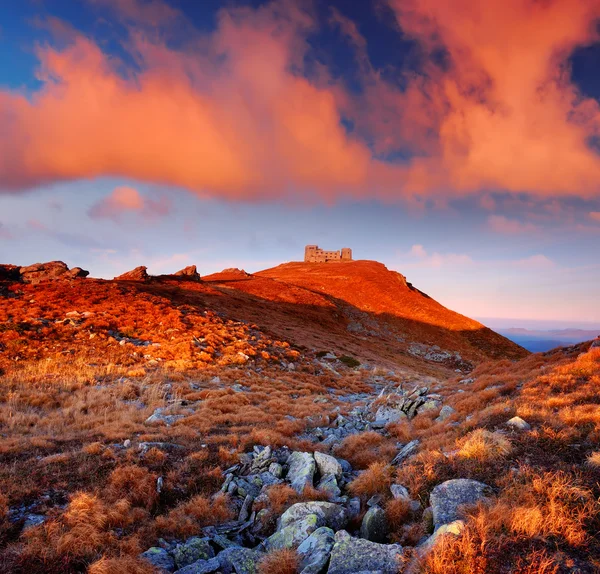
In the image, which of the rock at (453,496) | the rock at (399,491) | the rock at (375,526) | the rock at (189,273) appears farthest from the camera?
the rock at (189,273)

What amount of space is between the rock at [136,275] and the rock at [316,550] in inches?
1859

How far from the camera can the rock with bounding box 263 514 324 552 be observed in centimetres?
597

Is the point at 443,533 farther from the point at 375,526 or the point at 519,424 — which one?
the point at 519,424

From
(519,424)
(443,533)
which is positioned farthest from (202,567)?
(519,424)

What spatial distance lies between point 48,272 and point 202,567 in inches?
1647

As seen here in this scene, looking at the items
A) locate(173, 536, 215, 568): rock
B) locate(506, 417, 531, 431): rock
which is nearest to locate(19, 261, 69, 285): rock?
locate(173, 536, 215, 568): rock

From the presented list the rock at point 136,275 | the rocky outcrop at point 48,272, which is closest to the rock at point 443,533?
the rocky outcrop at point 48,272

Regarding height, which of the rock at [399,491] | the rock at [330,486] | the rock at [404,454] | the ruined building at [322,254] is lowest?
the rock at [330,486]

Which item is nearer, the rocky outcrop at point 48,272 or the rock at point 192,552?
the rock at point 192,552

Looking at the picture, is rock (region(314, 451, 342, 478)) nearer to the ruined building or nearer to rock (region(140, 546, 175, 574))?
rock (region(140, 546, 175, 574))

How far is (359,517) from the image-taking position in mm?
6641

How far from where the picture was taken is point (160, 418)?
12.9 m

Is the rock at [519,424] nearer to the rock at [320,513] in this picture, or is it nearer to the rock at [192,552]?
the rock at [320,513]

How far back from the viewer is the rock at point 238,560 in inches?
214
